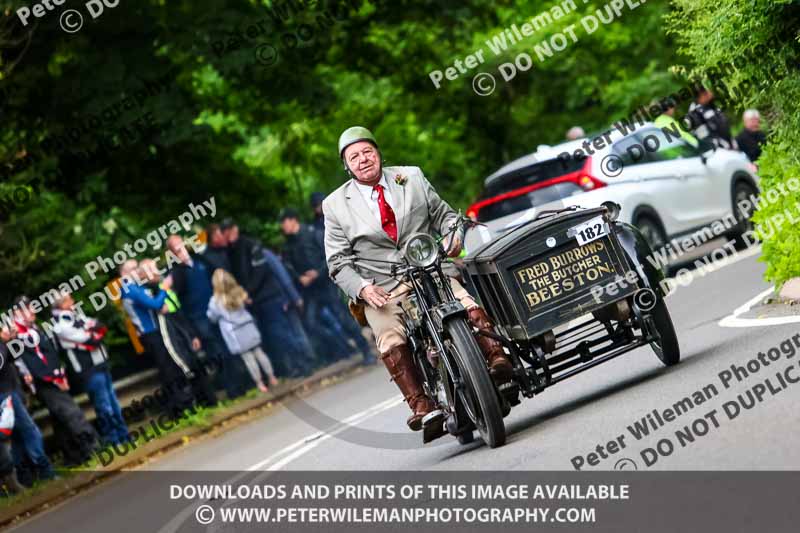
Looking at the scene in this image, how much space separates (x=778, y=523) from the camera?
20.3 feet

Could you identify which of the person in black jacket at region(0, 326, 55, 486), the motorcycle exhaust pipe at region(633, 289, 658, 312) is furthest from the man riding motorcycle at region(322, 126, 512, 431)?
the person in black jacket at region(0, 326, 55, 486)

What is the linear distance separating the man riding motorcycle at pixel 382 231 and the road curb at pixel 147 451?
→ 6240 millimetres

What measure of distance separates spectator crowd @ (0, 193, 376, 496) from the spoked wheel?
7.65 metres

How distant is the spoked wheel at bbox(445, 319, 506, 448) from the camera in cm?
923

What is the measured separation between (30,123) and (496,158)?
37.6 ft

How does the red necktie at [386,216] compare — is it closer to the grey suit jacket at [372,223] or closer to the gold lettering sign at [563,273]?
the grey suit jacket at [372,223]

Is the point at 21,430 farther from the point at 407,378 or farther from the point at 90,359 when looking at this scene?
the point at 407,378

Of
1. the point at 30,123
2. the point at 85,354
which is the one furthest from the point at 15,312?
the point at 30,123

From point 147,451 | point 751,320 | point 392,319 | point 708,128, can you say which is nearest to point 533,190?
point 708,128

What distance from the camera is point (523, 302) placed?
32.6 ft

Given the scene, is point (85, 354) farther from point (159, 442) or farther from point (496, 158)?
point (496, 158)

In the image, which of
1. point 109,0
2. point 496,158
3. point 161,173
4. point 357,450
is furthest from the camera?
point 496,158

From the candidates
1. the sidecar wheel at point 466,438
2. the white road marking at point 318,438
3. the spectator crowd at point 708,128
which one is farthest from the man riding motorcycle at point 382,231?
the spectator crowd at point 708,128

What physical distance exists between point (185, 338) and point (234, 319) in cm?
88
